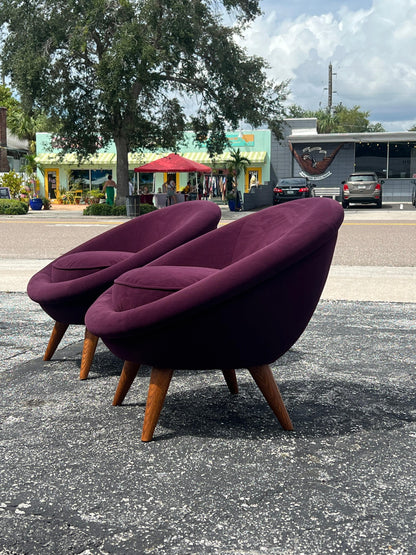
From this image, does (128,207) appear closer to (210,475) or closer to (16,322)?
(16,322)

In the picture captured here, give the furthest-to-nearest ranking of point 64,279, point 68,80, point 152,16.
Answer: point 68,80 → point 152,16 → point 64,279

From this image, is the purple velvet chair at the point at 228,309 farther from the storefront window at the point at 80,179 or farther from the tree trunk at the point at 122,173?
the storefront window at the point at 80,179

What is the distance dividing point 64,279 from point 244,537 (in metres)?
2.38

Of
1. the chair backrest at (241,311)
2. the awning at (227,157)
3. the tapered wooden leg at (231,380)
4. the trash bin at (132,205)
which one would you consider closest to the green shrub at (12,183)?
the trash bin at (132,205)

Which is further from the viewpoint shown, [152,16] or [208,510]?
[152,16]

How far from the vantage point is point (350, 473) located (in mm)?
2730

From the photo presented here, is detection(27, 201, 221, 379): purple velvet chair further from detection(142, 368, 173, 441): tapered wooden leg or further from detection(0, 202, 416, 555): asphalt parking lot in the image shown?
detection(142, 368, 173, 441): tapered wooden leg

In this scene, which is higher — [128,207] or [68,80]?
[68,80]

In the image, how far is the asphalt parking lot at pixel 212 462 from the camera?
7.36 ft

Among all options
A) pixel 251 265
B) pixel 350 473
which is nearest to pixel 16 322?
pixel 251 265

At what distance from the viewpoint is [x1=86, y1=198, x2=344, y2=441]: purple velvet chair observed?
292cm

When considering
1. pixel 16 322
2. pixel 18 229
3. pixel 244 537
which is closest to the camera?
pixel 244 537

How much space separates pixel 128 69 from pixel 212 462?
21.8 meters

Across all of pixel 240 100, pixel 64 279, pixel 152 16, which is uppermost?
pixel 152 16
